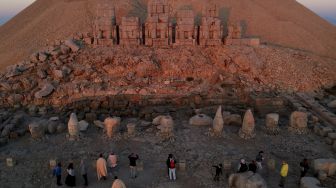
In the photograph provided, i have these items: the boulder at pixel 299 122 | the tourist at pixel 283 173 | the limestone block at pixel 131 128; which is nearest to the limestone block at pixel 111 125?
the limestone block at pixel 131 128

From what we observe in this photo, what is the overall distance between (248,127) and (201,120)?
1.97m

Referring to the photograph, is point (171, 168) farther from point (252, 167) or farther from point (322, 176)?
point (322, 176)

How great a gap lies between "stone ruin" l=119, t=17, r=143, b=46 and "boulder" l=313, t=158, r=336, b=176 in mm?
11087

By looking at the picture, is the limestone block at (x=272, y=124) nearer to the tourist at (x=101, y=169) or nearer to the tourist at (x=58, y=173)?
the tourist at (x=101, y=169)

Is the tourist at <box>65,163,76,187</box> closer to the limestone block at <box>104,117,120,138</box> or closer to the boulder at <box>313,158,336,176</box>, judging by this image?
the limestone block at <box>104,117,120,138</box>

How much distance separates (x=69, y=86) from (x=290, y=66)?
11698 mm

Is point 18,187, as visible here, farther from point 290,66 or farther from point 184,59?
point 290,66

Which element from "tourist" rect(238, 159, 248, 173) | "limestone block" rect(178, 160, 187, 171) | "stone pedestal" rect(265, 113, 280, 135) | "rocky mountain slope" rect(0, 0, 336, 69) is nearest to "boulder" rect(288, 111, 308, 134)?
"stone pedestal" rect(265, 113, 280, 135)

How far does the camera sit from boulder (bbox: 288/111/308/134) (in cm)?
1303

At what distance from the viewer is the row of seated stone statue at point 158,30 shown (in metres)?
17.8

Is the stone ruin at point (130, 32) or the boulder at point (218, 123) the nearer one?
the boulder at point (218, 123)

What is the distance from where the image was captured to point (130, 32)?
1784 centimetres

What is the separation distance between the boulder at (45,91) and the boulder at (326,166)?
1171 centimetres

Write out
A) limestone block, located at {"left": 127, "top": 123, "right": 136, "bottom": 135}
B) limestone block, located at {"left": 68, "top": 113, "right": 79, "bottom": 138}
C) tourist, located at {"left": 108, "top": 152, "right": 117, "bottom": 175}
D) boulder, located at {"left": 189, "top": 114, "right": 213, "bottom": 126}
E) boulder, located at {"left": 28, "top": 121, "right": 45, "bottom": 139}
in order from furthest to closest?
boulder, located at {"left": 189, "top": 114, "right": 213, "bottom": 126} → limestone block, located at {"left": 127, "top": 123, "right": 136, "bottom": 135} → boulder, located at {"left": 28, "top": 121, "right": 45, "bottom": 139} → limestone block, located at {"left": 68, "top": 113, "right": 79, "bottom": 138} → tourist, located at {"left": 108, "top": 152, "right": 117, "bottom": 175}
